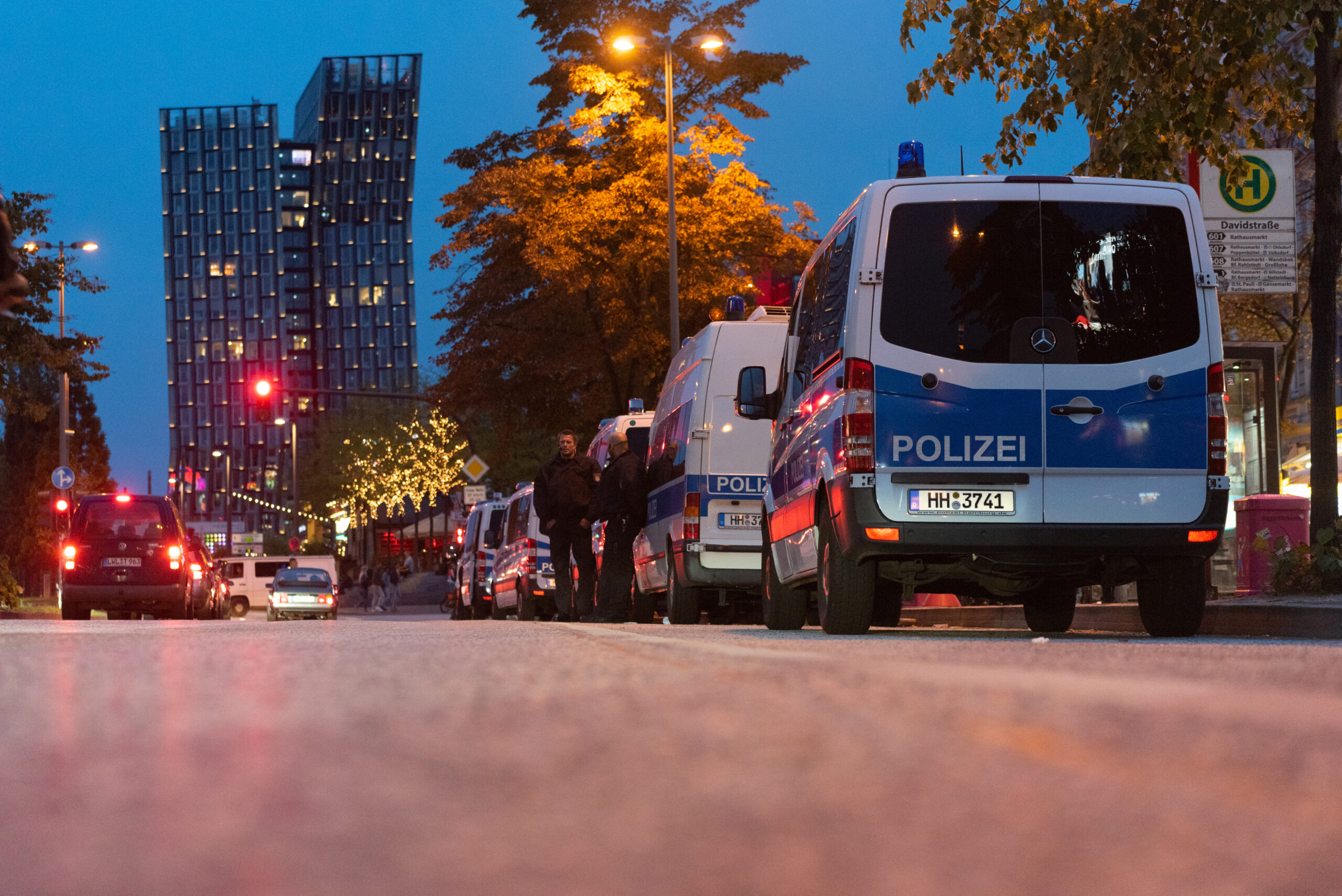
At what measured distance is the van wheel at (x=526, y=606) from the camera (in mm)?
25375

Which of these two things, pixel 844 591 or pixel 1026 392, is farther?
pixel 844 591

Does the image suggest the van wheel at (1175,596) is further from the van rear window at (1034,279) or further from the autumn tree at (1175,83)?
the autumn tree at (1175,83)

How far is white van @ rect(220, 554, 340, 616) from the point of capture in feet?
199

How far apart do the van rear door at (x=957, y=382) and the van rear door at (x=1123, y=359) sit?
134 mm

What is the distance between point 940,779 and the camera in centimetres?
146

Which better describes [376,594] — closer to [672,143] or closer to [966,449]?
[672,143]

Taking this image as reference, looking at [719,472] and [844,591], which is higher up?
[719,472]

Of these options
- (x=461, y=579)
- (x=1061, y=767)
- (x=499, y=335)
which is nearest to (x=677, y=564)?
(x=1061, y=767)

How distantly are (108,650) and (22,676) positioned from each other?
1.70 metres

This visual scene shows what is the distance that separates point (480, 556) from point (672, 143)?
9074 millimetres

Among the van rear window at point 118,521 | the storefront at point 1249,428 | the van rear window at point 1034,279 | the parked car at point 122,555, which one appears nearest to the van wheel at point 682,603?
the storefront at point 1249,428

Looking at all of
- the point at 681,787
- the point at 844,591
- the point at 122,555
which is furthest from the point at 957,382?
the point at 122,555

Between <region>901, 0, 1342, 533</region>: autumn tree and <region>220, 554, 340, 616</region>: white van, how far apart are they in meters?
47.7

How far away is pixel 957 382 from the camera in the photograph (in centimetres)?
967
